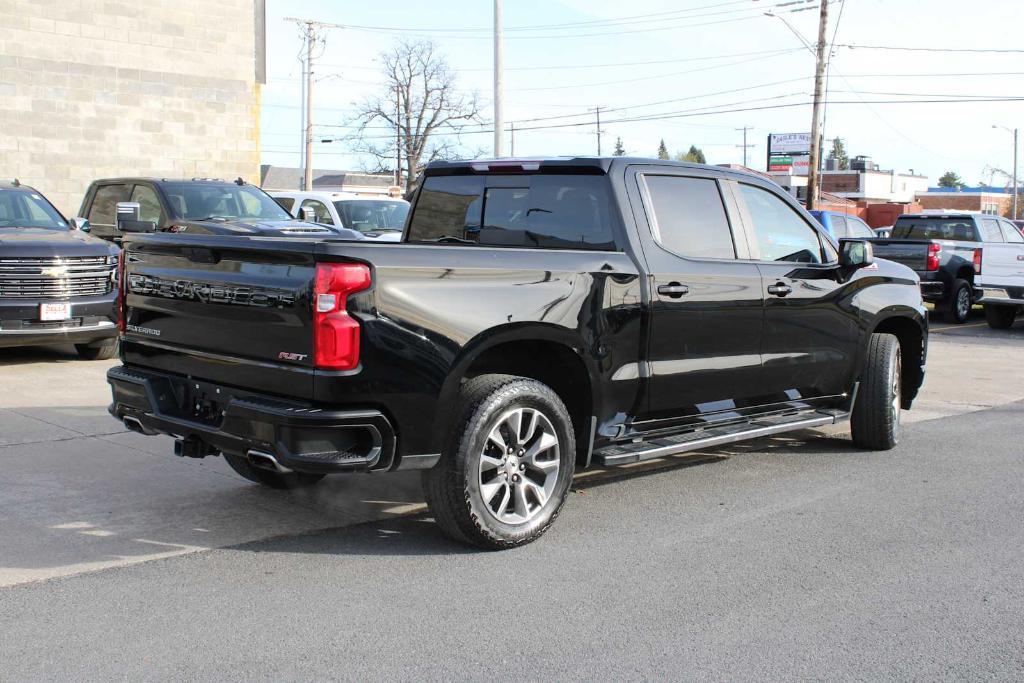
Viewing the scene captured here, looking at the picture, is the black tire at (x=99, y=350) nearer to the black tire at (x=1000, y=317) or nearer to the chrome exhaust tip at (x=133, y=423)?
the chrome exhaust tip at (x=133, y=423)

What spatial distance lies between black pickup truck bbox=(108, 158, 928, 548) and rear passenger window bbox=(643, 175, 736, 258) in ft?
0.04

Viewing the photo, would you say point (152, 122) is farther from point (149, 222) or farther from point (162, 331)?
point (162, 331)

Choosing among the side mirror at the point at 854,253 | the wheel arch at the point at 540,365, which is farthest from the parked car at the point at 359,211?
the wheel arch at the point at 540,365

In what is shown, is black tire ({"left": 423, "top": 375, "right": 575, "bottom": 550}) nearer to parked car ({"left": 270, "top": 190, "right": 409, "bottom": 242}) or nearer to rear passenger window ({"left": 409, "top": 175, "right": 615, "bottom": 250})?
rear passenger window ({"left": 409, "top": 175, "right": 615, "bottom": 250})

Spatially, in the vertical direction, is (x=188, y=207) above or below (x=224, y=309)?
above

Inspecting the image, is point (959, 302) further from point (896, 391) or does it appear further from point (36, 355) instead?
point (36, 355)

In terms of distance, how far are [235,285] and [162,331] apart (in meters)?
0.71

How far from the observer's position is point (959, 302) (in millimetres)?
19734

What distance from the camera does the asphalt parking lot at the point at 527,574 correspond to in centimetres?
417

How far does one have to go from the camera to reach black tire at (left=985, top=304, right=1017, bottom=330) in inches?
742

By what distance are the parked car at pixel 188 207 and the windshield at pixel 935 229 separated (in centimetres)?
1144

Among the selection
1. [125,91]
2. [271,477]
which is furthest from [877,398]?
[125,91]

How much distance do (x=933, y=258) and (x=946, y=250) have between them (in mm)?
660

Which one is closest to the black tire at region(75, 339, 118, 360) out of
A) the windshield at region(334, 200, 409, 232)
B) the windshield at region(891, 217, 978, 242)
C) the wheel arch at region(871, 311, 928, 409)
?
the windshield at region(334, 200, 409, 232)
